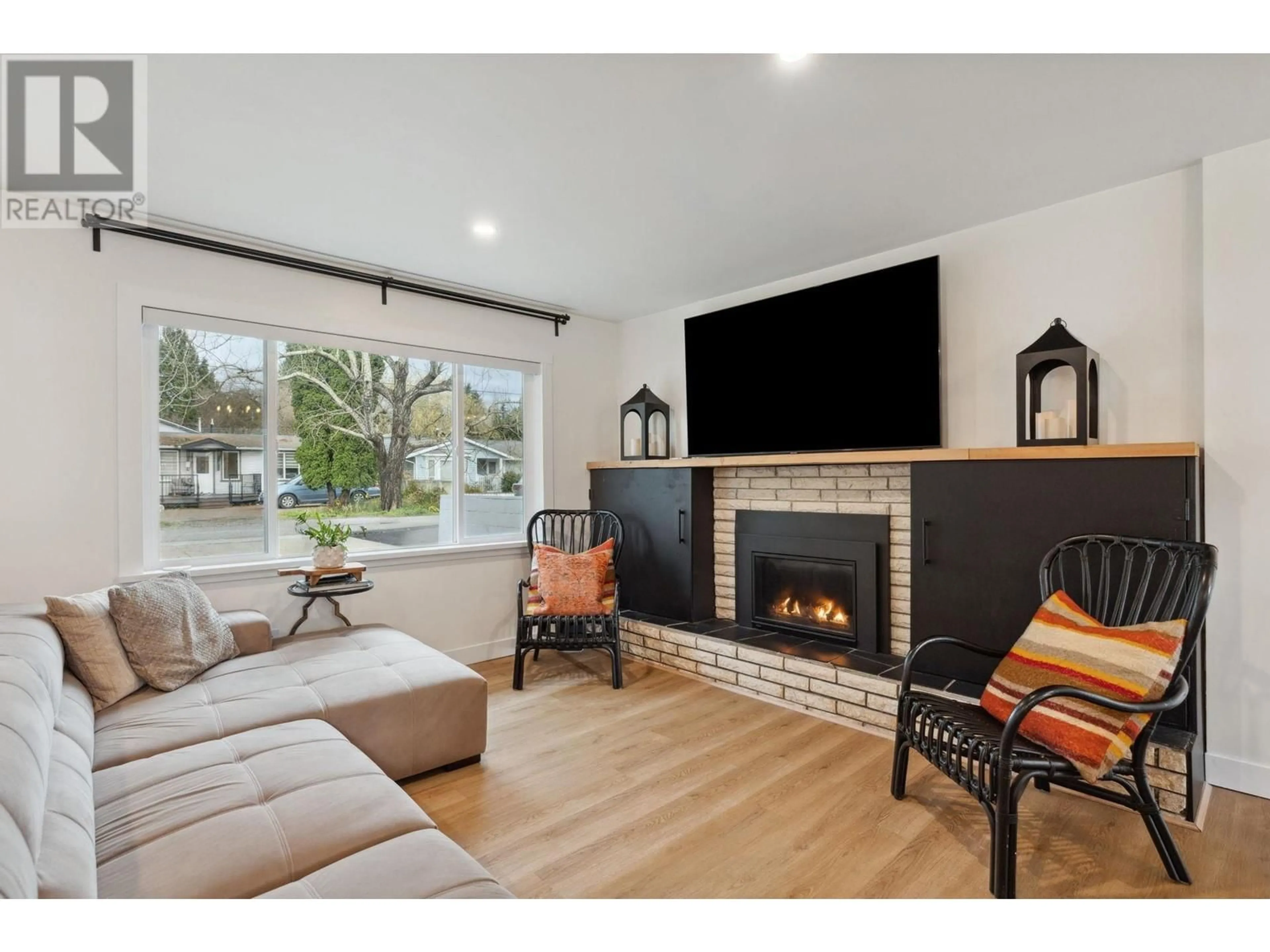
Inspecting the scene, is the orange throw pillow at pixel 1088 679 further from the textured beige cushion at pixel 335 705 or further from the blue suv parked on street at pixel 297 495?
the blue suv parked on street at pixel 297 495

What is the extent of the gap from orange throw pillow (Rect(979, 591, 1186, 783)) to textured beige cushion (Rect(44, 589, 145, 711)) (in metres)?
2.99

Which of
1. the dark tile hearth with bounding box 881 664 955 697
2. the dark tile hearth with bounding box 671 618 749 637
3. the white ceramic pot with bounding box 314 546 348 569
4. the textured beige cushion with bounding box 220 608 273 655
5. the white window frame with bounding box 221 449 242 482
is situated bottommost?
the dark tile hearth with bounding box 881 664 955 697

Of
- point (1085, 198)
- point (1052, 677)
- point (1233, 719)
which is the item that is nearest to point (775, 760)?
point (1052, 677)

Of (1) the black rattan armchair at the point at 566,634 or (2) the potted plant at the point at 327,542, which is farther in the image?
(1) the black rattan armchair at the point at 566,634

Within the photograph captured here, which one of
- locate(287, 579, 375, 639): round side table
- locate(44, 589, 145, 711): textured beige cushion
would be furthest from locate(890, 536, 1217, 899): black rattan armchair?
locate(44, 589, 145, 711): textured beige cushion

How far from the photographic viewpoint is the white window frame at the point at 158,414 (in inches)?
116

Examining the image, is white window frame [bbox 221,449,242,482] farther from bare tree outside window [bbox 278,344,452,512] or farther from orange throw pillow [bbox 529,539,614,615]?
orange throw pillow [bbox 529,539,614,615]

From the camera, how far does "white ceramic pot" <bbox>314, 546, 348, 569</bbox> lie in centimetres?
337

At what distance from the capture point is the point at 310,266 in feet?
11.4

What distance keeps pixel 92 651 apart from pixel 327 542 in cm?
125

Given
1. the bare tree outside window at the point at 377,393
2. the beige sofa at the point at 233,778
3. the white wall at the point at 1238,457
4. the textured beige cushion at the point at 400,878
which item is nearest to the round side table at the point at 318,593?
the beige sofa at the point at 233,778

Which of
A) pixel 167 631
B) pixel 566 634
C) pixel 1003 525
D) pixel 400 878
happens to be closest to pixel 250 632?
pixel 167 631

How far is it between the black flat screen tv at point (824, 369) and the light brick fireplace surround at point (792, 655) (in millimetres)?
197

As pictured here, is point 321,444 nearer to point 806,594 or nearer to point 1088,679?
point 806,594
